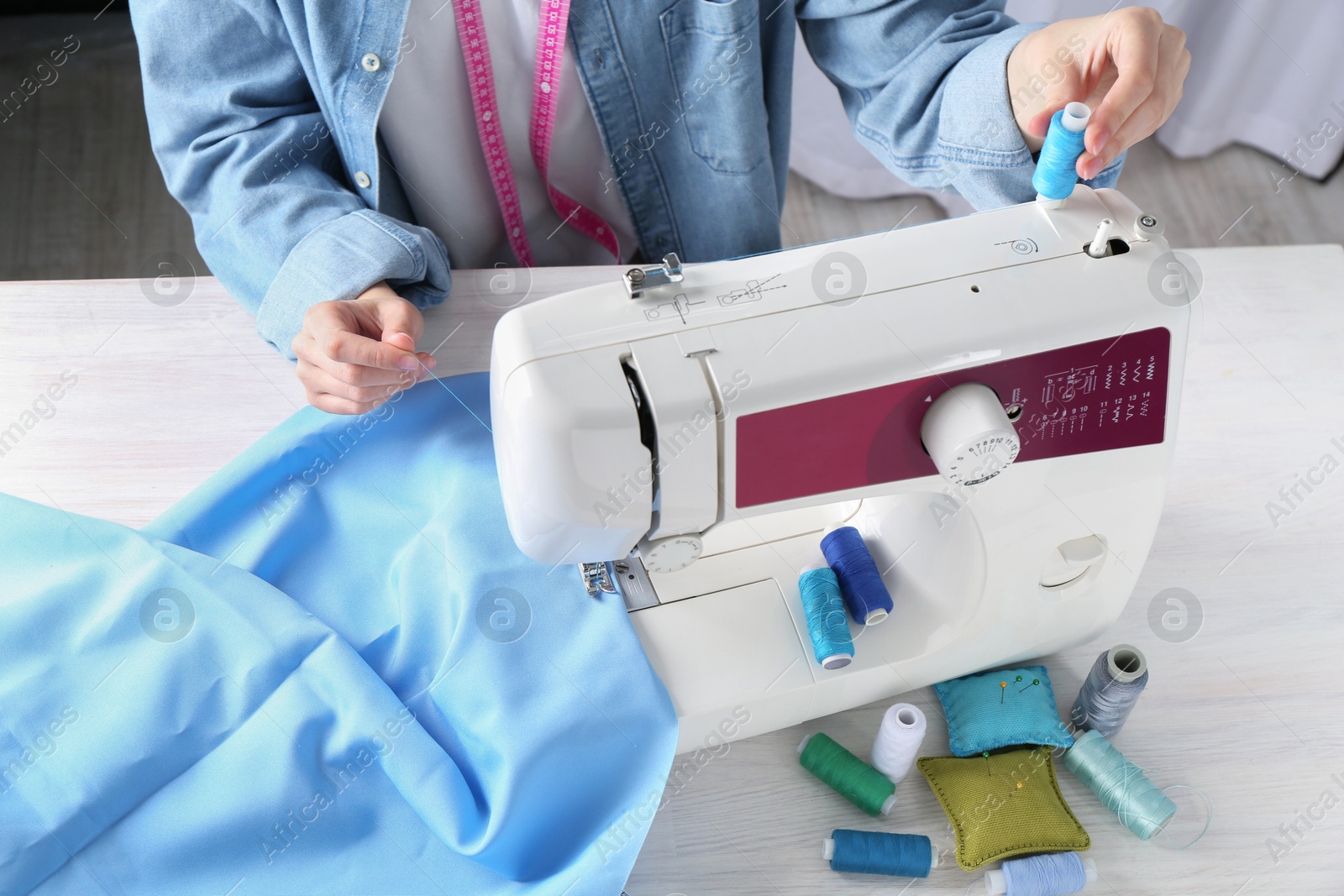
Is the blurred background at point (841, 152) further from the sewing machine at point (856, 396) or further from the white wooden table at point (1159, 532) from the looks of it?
the sewing machine at point (856, 396)

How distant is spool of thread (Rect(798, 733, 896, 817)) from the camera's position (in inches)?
39.6

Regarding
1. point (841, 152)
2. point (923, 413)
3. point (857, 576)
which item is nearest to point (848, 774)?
point (857, 576)

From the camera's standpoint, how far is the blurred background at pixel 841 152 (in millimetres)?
2799

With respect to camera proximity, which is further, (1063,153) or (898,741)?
(898,741)

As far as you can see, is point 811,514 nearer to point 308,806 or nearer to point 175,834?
point 308,806

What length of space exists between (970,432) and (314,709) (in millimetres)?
642

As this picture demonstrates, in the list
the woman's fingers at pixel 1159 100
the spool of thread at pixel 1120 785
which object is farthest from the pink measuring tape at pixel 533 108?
the spool of thread at pixel 1120 785

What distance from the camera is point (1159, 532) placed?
123cm

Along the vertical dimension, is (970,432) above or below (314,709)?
above

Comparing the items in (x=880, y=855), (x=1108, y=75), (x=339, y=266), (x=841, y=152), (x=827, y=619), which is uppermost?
(x=1108, y=75)

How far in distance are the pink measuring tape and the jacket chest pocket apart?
0.15 metres

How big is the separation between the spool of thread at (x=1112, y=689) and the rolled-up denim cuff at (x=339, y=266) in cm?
87

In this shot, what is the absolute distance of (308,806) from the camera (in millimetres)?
929

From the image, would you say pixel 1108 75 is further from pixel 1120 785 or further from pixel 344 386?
pixel 344 386
